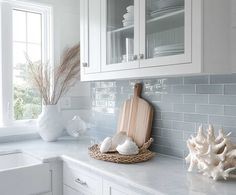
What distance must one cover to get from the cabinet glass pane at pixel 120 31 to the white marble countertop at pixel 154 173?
0.62m

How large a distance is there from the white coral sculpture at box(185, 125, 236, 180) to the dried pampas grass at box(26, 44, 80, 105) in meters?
1.49

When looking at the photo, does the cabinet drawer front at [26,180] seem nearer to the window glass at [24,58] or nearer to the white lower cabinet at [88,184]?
the white lower cabinet at [88,184]

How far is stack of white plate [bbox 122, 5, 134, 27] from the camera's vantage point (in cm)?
168

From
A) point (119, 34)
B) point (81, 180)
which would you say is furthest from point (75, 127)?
point (119, 34)

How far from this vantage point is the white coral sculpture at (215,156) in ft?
4.30

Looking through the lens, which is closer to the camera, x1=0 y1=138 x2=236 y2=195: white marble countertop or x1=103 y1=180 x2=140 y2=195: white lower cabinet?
x1=0 y1=138 x2=236 y2=195: white marble countertop

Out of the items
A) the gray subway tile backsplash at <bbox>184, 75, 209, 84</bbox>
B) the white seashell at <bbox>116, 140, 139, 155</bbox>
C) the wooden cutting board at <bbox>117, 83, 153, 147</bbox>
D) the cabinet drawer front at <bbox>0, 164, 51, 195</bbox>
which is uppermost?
the gray subway tile backsplash at <bbox>184, 75, 209, 84</bbox>

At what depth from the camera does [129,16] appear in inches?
67.2

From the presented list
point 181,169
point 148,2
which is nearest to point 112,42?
point 148,2

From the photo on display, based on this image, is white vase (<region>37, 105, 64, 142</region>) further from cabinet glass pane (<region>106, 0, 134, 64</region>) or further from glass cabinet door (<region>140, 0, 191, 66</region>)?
glass cabinet door (<region>140, 0, 191, 66</region>)

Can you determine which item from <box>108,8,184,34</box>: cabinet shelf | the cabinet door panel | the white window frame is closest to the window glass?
the white window frame

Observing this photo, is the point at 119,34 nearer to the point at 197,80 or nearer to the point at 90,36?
the point at 90,36

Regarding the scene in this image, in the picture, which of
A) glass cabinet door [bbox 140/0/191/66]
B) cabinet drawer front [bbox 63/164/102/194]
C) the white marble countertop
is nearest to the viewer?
the white marble countertop

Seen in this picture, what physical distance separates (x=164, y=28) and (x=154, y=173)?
756mm
